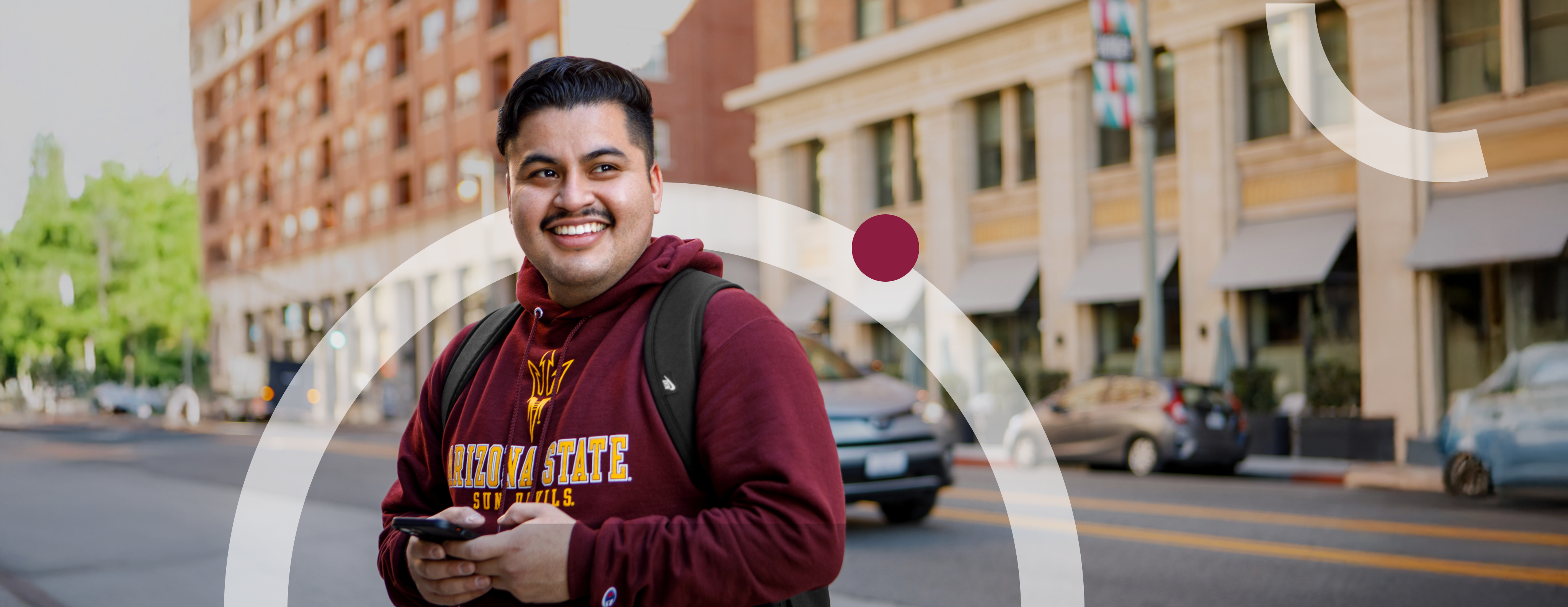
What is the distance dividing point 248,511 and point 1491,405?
11534 mm

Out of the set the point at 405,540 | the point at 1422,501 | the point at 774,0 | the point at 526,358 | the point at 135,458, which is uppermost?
the point at 774,0

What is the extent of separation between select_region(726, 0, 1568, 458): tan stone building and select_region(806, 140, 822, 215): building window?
0.07m

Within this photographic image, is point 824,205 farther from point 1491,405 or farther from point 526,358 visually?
point 526,358

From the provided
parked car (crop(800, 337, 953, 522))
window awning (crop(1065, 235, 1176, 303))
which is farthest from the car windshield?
window awning (crop(1065, 235, 1176, 303))

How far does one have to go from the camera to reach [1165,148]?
2317 cm

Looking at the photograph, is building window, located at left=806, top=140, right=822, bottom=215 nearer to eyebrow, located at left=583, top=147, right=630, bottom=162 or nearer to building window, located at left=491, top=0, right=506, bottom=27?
building window, located at left=491, top=0, right=506, bottom=27

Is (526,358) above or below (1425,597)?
above

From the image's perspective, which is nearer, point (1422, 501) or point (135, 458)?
point (135, 458)

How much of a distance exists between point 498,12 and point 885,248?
108 ft

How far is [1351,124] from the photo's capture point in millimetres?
20438

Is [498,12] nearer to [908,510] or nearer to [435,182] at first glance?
[435,182]

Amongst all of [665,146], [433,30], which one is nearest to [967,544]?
[665,146]

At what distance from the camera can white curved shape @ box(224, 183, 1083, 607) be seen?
2.78m

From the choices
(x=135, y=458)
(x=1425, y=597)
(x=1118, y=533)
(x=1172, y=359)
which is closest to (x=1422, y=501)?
(x=1118, y=533)
